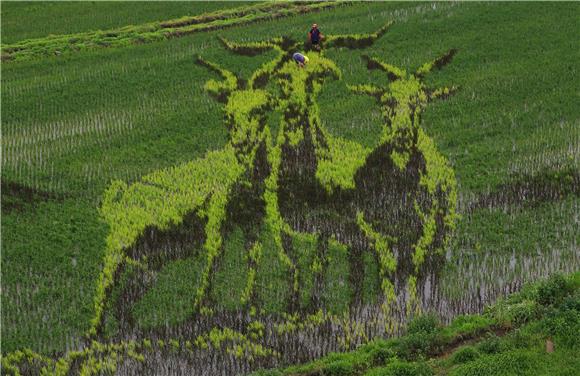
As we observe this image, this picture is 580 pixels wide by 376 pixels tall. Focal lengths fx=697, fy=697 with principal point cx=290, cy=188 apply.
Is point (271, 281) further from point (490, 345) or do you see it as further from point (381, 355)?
point (490, 345)

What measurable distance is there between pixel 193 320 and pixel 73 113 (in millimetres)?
9302

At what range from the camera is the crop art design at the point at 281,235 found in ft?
48.1

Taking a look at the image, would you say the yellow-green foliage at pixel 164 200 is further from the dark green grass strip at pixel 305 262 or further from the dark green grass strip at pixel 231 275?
the dark green grass strip at pixel 305 262

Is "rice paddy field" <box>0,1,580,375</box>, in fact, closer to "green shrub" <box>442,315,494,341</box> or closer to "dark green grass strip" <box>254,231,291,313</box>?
"dark green grass strip" <box>254,231,291,313</box>

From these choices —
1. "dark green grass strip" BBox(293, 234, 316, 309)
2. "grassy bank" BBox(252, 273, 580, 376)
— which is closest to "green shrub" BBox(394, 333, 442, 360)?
"grassy bank" BBox(252, 273, 580, 376)

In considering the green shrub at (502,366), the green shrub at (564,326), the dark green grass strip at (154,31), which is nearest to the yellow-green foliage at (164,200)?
the green shrub at (502,366)

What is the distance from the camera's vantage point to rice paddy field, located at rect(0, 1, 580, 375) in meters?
15.0

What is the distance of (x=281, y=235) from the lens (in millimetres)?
16781

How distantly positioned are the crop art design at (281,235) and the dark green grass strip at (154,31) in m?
5.28

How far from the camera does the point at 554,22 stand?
2364cm

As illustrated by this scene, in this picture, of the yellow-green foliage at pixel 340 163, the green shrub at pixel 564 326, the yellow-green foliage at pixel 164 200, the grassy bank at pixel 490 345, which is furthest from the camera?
the yellow-green foliage at pixel 340 163

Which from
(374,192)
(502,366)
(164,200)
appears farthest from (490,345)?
(164,200)

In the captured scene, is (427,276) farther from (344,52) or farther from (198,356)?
(344,52)

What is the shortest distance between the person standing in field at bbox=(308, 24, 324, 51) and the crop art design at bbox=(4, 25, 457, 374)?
2389 millimetres
